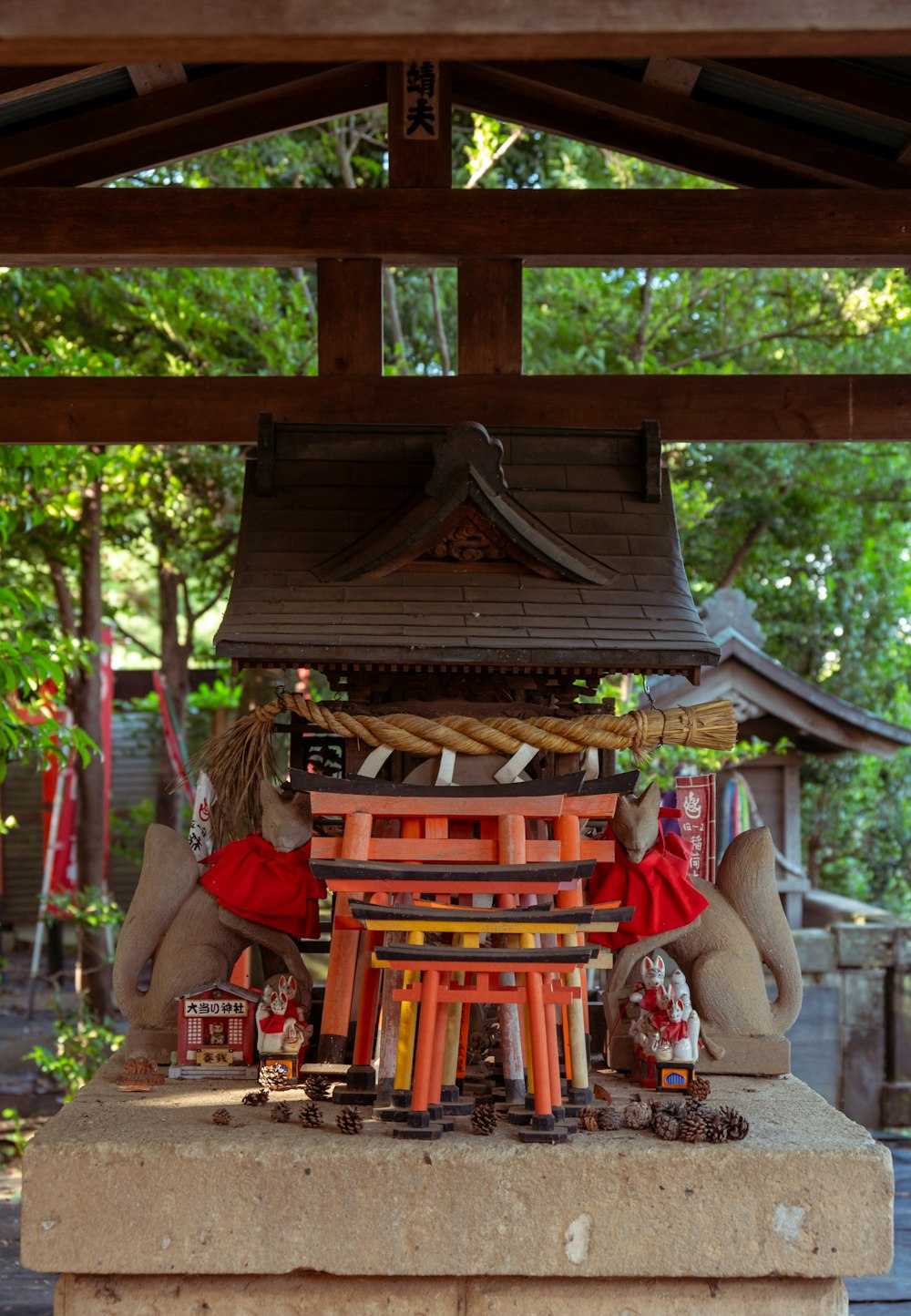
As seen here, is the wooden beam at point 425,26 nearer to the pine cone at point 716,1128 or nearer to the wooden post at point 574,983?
the wooden post at point 574,983

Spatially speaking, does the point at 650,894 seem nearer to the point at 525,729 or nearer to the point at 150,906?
the point at 525,729

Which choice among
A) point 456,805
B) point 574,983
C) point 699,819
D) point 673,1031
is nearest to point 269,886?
point 456,805

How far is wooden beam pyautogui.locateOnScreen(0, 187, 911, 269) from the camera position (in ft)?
14.5

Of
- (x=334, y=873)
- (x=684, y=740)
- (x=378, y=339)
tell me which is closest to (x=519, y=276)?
(x=378, y=339)

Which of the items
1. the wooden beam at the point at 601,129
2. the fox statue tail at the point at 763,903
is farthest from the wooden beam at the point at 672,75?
the fox statue tail at the point at 763,903

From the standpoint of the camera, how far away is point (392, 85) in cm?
457

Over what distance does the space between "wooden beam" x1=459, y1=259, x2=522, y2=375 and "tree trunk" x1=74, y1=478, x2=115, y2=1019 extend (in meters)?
4.39

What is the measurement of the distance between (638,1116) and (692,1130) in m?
0.19

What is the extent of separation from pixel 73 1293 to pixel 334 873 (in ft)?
4.10

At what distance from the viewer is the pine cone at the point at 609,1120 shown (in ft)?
11.1

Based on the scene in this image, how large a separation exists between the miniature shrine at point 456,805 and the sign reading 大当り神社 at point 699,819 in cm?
52

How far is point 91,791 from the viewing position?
834 centimetres

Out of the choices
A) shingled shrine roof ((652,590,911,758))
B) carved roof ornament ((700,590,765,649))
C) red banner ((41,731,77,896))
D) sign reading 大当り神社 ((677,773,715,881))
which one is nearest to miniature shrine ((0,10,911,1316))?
sign reading 大当り神社 ((677,773,715,881))

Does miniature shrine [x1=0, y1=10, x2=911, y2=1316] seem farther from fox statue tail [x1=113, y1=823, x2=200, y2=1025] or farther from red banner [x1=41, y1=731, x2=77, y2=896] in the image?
red banner [x1=41, y1=731, x2=77, y2=896]
